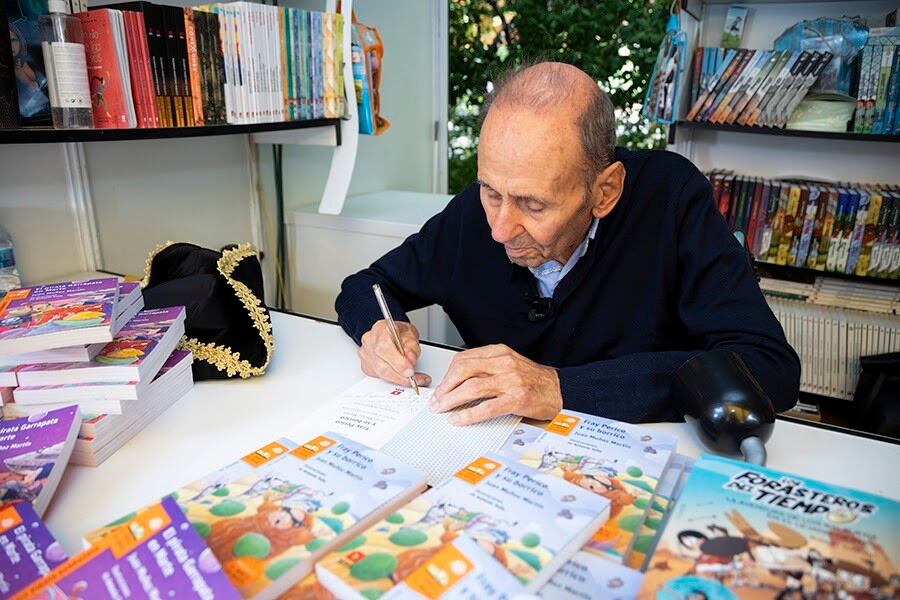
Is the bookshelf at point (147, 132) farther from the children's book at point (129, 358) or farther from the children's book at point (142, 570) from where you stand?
the children's book at point (142, 570)

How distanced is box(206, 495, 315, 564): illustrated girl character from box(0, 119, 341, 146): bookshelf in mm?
930

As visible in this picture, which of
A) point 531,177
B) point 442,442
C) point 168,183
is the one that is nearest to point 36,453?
point 442,442

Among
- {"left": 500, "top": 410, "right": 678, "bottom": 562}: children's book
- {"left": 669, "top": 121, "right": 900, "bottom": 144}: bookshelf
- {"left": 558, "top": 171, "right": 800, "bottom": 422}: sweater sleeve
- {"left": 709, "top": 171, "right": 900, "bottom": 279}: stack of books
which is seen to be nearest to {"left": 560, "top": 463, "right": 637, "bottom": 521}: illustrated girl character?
{"left": 500, "top": 410, "right": 678, "bottom": 562}: children's book

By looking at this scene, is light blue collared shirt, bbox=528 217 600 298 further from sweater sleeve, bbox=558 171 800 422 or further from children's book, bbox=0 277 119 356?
children's book, bbox=0 277 119 356

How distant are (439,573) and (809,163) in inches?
99.0

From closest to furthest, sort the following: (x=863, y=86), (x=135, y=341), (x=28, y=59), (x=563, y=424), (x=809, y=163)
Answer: (x=563, y=424) < (x=135, y=341) < (x=28, y=59) < (x=863, y=86) < (x=809, y=163)

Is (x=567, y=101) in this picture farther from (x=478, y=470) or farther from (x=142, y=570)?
(x=142, y=570)

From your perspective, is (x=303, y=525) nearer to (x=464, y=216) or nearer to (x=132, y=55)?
(x=464, y=216)

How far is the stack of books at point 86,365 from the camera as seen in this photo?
0.86 meters

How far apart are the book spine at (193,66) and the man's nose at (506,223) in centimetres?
86

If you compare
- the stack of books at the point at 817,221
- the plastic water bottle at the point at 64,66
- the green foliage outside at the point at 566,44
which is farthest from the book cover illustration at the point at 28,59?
the stack of books at the point at 817,221

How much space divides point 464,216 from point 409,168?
1.78 metres

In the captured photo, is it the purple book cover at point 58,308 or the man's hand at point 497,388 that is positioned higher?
the purple book cover at point 58,308

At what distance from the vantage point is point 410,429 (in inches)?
35.4
